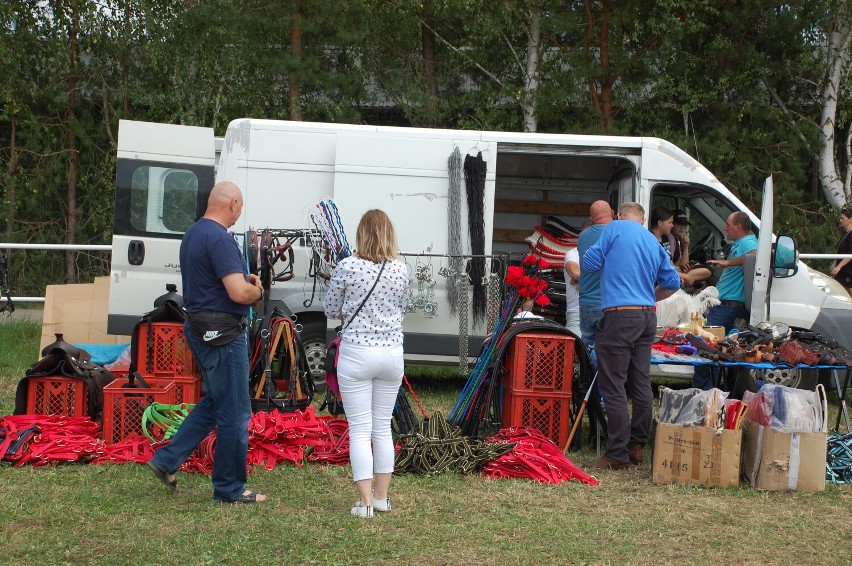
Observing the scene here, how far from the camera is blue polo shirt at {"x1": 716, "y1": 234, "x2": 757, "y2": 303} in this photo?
8484 millimetres

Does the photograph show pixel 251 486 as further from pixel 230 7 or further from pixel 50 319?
pixel 230 7

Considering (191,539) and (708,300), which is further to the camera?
(708,300)

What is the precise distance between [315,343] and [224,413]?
3.93m

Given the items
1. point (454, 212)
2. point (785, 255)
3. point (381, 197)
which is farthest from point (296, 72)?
point (785, 255)

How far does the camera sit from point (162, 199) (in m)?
9.17

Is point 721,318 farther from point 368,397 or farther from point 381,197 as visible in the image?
point 368,397

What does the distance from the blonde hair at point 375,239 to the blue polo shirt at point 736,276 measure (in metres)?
4.37

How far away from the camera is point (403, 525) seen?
198 inches

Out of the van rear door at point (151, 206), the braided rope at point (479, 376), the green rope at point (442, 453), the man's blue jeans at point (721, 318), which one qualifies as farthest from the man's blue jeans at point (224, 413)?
the man's blue jeans at point (721, 318)

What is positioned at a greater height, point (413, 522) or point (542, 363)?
point (542, 363)

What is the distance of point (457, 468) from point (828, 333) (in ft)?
13.8

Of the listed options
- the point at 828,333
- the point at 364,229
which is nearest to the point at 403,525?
the point at 364,229

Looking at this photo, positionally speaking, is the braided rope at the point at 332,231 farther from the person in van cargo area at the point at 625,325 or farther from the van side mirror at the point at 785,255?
the van side mirror at the point at 785,255

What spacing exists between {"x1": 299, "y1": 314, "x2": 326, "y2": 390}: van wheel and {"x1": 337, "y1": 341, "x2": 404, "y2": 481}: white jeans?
3.99 m
